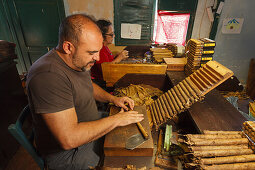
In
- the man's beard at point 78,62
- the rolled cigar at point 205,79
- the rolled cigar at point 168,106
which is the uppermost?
the man's beard at point 78,62

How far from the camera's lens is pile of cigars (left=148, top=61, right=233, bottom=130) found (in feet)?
5.05

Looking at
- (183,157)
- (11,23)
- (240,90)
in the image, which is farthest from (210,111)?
(11,23)

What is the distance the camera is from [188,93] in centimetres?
166

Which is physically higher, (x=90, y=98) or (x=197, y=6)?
(x=197, y=6)

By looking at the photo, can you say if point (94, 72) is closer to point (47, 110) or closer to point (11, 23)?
point (47, 110)

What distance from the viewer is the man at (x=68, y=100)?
4.06ft

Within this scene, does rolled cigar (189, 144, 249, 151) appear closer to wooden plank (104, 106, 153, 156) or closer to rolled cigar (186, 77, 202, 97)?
wooden plank (104, 106, 153, 156)

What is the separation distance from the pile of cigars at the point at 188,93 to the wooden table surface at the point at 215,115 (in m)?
0.17

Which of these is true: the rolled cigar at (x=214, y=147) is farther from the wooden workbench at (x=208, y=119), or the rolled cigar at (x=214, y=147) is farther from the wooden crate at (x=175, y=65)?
the wooden crate at (x=175, y=65)

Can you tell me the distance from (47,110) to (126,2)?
4.74 meters

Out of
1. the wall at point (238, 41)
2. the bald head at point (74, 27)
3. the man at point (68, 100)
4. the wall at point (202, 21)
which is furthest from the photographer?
the wall at point (202, 21)

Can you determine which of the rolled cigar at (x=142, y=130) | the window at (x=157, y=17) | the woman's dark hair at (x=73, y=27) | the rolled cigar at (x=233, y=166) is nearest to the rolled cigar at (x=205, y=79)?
the rolled cigar at (x=233, y=166)

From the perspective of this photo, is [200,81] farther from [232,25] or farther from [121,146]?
[232,25]

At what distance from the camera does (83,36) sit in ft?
4.43
